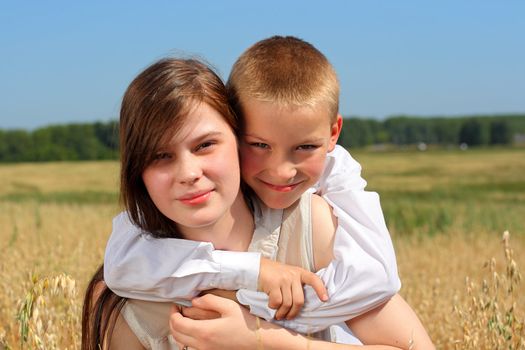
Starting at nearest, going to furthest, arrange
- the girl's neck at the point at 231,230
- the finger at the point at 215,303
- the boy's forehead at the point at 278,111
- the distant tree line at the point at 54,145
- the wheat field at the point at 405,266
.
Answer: the boy's forehead at the point at 278,111 < the finger at the point at 215,303 < the girl's neck at the point at 231,230 < the wheat field at the point at 405,266 < the distant tree line at the point at 54,145

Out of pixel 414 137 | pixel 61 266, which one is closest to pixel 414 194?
pixel 61 266

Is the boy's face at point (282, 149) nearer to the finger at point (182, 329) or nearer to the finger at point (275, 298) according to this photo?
the finger at point (275, 298)

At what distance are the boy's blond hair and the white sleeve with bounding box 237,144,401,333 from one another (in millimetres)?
343

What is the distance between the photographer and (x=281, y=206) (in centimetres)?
238

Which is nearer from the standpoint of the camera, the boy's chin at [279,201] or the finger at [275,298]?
the finger at [275,298]

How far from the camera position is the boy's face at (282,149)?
2211 mm

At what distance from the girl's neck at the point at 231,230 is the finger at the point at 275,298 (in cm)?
28

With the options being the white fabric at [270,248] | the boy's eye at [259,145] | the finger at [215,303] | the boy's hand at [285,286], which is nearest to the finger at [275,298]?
the boy's hand at [285,286]

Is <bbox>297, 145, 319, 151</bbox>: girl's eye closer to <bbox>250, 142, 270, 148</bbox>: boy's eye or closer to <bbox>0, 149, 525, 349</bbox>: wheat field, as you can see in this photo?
<bbox>250, 142, 270, 148</bbox>: boy's eye

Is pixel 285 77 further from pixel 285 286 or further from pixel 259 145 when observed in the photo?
pixel 285 286

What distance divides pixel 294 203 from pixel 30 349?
99 cm

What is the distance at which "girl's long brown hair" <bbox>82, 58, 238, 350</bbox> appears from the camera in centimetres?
225

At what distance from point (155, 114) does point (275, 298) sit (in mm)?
703

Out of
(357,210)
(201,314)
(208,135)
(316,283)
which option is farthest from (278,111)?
(201,314)
